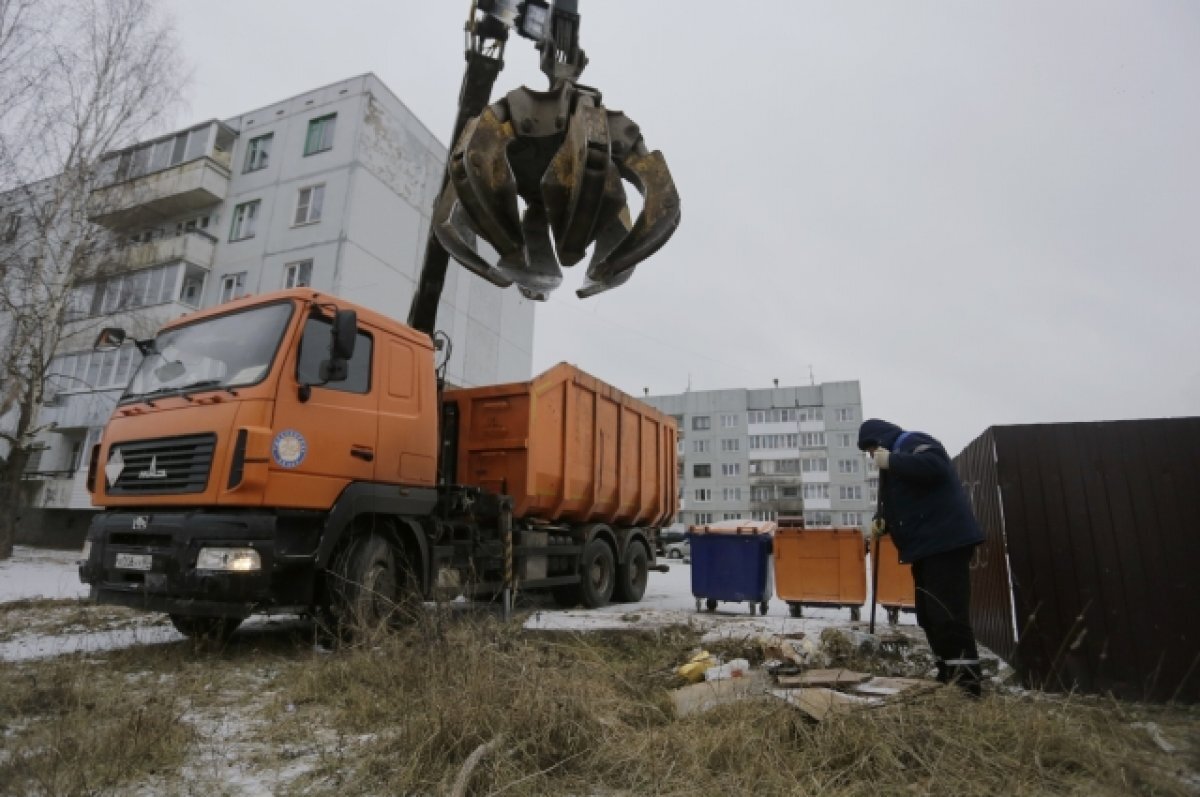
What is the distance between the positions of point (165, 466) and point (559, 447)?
384cm

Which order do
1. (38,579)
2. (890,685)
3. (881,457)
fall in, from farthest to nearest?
(38,579)
(881,457)
(890,685)

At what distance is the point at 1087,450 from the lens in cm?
421

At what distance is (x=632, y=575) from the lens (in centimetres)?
948

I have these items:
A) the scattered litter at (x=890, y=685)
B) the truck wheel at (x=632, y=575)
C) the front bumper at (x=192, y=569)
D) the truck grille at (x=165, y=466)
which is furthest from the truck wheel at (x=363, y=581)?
the truck wheel at (x=632, y=575)

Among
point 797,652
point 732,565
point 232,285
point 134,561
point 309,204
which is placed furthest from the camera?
point 232,285

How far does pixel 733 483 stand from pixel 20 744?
2258 inches

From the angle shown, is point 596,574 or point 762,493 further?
point 762,493

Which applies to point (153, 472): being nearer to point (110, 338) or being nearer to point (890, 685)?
point (110, 338)

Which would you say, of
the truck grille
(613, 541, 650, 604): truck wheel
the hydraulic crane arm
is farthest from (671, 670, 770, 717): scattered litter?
(613, 541, 650, 604): truck wheel

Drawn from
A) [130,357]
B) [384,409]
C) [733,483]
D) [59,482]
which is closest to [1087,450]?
[384,409]

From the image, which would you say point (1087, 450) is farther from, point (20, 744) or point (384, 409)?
point (20, 744)

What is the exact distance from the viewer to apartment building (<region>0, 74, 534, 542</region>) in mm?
18625

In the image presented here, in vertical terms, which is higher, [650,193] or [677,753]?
[650,193]

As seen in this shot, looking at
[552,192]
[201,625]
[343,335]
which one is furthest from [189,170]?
[552,192]
